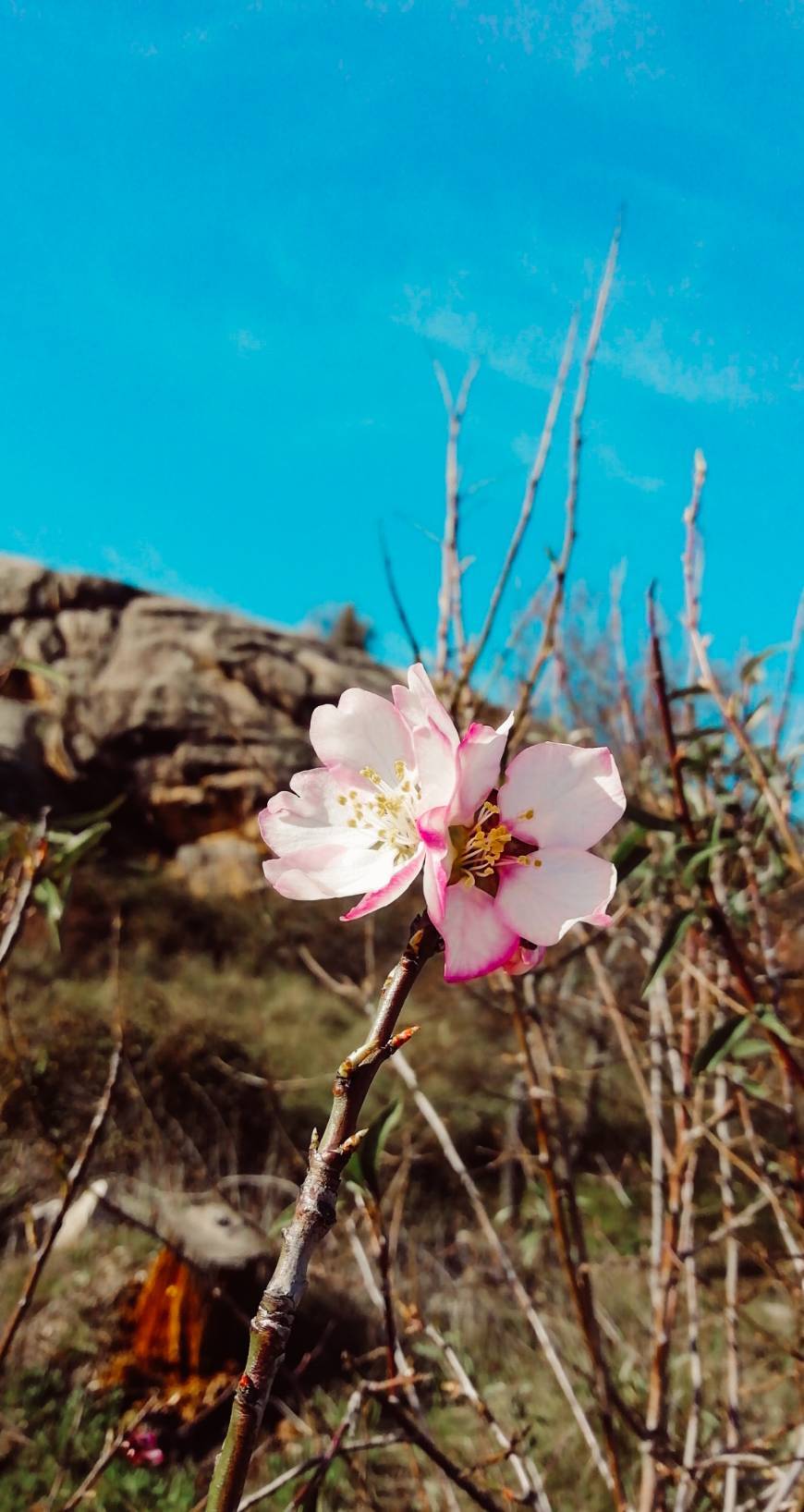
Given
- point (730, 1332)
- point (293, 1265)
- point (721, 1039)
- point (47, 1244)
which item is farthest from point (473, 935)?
point (730, 1332)

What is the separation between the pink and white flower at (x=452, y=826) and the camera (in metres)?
0.42

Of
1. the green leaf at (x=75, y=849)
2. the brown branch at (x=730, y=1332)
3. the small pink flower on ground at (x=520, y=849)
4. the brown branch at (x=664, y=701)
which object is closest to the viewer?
the small pink flower on ground at (x=520, y=849)

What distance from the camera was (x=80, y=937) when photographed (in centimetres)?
735

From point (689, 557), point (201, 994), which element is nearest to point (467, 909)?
point (689, 557)

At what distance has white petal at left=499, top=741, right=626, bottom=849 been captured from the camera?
17.7 inches

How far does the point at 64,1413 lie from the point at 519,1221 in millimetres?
2601

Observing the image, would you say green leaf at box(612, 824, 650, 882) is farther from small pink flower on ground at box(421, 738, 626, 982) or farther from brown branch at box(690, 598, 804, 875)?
small pink flower on ground at box(421, 738, 626, 982)

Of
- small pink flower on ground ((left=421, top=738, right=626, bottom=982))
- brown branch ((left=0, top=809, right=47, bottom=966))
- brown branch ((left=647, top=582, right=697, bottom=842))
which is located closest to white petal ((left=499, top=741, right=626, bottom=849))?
small pink flower on ground ((left=421, top=738, right=626, bottom=982))

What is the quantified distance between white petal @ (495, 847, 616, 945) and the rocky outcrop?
331 inches

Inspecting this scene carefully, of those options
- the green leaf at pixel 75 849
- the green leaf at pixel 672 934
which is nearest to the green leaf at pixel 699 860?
the green leaf at pixel 672 934

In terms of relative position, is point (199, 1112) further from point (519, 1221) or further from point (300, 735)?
point (300, 735)

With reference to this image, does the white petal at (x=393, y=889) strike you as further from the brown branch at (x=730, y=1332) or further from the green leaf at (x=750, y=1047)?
the brown branch at (x=730, y=1332)

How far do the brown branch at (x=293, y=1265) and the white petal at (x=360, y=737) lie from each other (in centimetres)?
18

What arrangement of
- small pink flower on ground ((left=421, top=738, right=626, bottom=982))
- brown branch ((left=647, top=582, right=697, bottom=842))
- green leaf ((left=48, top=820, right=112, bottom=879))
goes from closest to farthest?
small pink flower on ground ((left=421, top=738, right=626, bottom=982)) < brown branch ((left=647, top=582, right=697, bottom=842)) < green leaf ((left=48, top=820, right=112, bottom=879))
